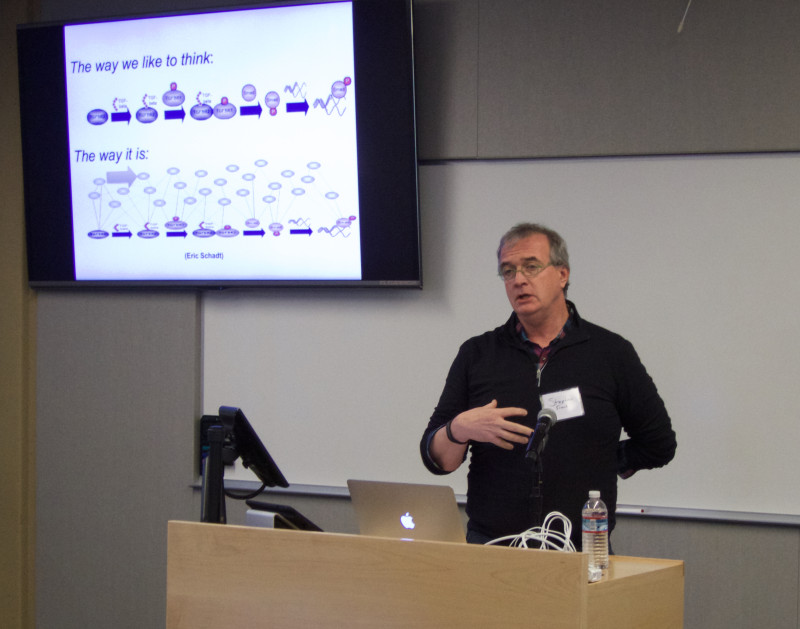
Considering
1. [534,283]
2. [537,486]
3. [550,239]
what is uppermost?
[550,239]

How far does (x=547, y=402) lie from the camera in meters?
2.22

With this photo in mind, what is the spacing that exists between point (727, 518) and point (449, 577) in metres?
1.72

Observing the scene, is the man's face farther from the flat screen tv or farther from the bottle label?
the flat screen tv

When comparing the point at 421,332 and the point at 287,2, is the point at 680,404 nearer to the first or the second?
the point at 421,332

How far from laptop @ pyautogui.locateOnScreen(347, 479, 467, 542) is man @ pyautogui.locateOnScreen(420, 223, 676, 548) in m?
0.26

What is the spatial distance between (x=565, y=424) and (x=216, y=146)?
1.91 metres

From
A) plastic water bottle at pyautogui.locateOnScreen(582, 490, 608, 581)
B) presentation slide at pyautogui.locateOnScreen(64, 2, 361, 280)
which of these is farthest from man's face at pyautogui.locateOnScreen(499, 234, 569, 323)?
presentation slide at pyautogui.locateOnScreen(64, 2, 361, 280)

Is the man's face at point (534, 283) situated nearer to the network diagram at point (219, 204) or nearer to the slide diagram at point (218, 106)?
the network diagram at point (219, 204)

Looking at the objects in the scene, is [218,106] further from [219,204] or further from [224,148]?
[219,204]

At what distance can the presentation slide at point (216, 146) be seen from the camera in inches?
126

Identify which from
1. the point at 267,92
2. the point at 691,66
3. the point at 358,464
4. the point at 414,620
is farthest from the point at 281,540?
the point at 691,66

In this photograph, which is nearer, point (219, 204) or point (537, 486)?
point (537, 486)

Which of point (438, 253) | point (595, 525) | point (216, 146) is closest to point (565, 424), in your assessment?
point (595, 525)

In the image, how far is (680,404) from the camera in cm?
296
